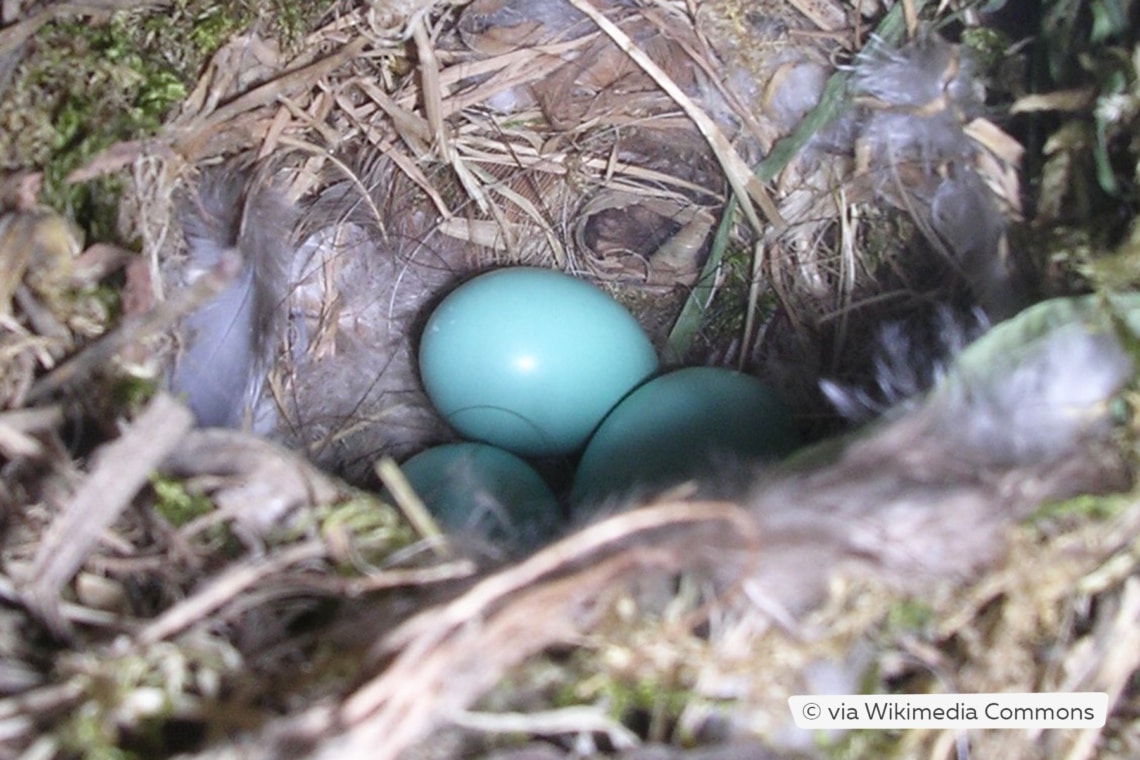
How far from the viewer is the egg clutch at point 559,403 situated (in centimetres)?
110

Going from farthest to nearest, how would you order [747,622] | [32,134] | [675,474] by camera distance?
[675,474]
[32,134]
[747,622]

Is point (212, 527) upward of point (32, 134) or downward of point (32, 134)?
downward

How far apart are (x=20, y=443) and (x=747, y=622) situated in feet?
1.67

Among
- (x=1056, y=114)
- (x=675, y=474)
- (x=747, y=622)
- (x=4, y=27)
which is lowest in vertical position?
(x=675, y=474)

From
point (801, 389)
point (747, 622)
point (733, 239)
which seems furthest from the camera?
point (733, 239)

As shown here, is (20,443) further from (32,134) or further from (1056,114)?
(1056,114)

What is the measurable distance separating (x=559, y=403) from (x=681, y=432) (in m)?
0.17

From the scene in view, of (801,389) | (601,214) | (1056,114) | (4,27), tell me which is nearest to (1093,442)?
(1056,114)

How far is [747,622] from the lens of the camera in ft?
2.00

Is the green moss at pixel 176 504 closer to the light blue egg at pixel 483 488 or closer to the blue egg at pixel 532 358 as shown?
the light blue egg at pixel 483 488

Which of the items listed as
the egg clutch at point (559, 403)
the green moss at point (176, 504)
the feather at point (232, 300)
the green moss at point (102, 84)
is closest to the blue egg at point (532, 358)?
the egg clutch at point (559, 403)

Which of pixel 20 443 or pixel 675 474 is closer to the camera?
pixel 20 443

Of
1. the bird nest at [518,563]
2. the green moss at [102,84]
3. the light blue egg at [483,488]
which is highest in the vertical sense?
the green moss at [102,84]

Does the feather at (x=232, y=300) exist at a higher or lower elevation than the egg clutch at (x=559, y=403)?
higher
